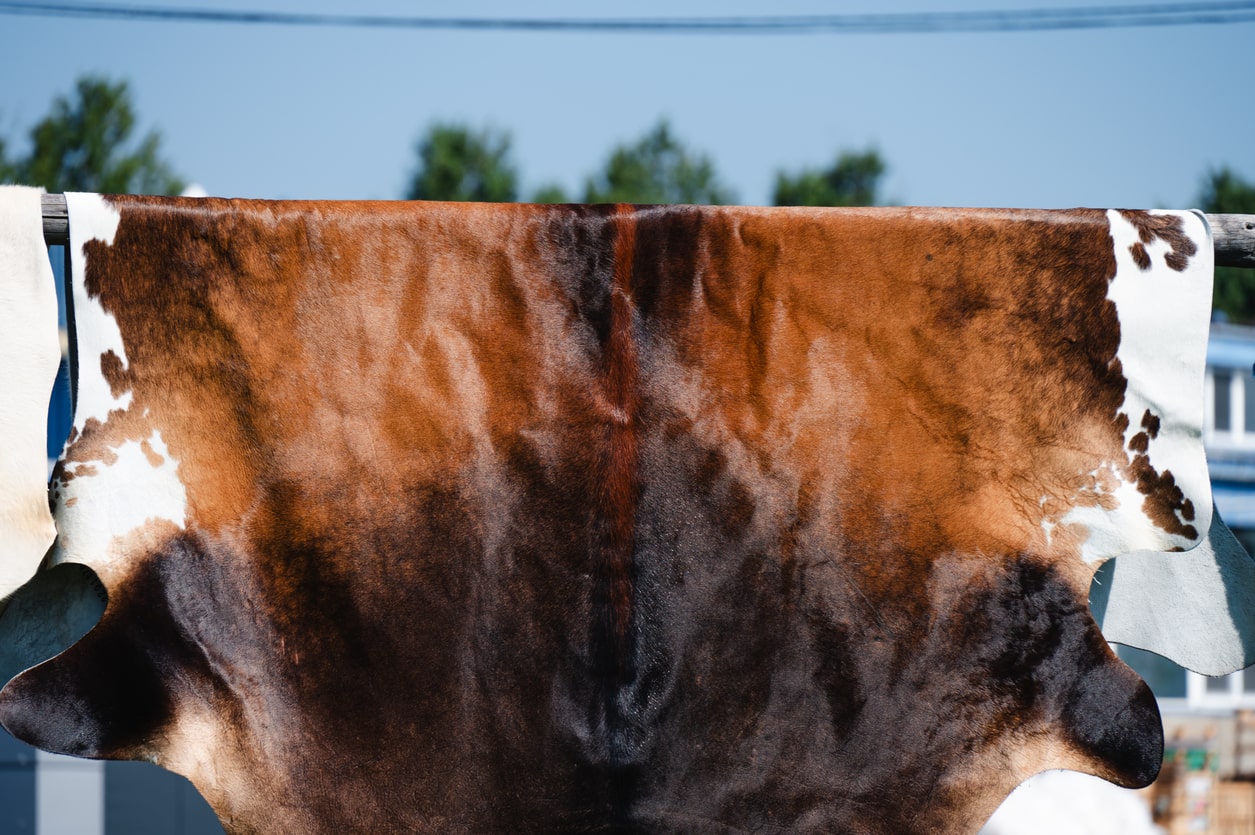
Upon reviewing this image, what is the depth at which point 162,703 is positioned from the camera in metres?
1.33

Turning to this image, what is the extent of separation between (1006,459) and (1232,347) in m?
8.71

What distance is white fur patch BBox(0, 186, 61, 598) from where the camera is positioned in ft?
4.34

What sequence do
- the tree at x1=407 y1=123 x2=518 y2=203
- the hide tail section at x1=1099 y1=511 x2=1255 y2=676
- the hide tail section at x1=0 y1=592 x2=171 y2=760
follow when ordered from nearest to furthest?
the hide tail section at x1=0 y1=592 x2=171 y2=760 → the hide tail section at x1=1099 y1=511 x2=1255 y2=676 → the tree at x1=407 y1=123 x2=518 y2=203

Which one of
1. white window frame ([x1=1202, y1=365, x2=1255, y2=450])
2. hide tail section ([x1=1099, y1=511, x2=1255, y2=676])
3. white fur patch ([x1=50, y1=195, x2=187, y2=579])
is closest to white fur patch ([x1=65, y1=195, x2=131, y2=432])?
white fur patch ([x1=50, y1=195, x2=187, y2=579])

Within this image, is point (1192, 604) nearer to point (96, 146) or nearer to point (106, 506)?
point (106, 506)

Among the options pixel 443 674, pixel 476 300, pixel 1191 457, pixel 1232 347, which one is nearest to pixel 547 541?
pixel 443 674

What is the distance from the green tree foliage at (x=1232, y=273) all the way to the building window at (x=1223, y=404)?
866 inches

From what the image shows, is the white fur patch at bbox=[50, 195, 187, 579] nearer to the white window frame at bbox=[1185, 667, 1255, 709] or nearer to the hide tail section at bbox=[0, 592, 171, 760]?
the hide tail section at bbox=[0, 592, 171, 760]

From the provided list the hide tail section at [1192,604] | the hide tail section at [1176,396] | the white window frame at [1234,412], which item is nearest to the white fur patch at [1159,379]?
the hide tail section at [1176,396]

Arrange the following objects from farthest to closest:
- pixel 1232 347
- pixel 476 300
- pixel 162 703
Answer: pixel 1232 347 < pixel 476 300 < pixel 162 703

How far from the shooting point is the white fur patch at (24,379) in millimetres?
1322

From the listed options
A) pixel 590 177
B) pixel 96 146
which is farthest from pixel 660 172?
pixel 96 146

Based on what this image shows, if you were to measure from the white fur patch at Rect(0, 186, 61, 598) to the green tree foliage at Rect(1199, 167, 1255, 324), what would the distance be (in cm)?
3238

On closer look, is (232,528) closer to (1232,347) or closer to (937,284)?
(937,284)
